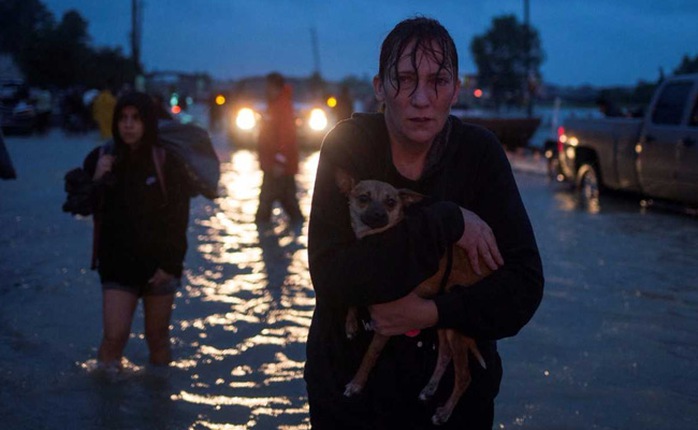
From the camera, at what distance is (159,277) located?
18.9 feet

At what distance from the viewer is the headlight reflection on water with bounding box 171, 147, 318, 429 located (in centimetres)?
581

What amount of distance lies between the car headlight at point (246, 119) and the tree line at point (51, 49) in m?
31.2

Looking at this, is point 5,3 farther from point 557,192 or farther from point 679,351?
point 679,351

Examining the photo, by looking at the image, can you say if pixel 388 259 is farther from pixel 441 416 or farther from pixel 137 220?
pixel 137 220

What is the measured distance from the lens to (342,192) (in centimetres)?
253

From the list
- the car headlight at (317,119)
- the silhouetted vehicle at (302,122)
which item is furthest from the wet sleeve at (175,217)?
the car headlight at (317,119)

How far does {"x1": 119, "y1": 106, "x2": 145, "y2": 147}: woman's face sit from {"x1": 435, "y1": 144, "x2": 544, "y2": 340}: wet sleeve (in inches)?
141

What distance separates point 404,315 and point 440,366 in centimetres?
20

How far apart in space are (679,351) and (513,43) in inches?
4320

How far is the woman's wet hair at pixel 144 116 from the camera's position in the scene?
5805 millimetres

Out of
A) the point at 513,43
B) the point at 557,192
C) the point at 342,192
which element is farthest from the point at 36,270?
the point at 513,43

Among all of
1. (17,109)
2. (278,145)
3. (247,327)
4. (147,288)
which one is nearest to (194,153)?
(147,288)

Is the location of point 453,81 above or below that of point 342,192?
above

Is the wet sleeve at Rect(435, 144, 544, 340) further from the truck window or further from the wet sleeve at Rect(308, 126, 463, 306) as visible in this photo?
the truck window
